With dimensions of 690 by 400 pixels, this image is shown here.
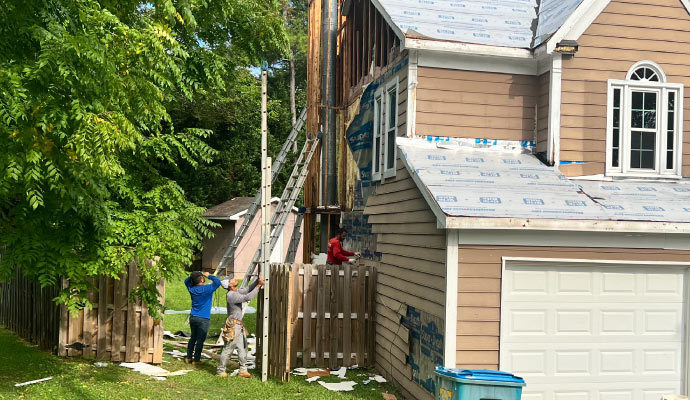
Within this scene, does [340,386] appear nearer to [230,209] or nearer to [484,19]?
[484,19]

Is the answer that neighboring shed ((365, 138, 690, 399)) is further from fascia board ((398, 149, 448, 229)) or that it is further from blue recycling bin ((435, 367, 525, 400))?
blue recycling bin ((435, 367, 525, 400))

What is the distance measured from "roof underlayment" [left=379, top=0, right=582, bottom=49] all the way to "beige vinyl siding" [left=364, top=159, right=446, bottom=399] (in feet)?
8.10

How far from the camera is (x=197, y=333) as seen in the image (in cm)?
1146

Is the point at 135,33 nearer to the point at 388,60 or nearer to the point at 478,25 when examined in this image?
the point at 388,60

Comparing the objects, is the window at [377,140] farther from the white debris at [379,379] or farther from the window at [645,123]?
the window at [645,123]

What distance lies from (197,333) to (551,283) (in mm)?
6414

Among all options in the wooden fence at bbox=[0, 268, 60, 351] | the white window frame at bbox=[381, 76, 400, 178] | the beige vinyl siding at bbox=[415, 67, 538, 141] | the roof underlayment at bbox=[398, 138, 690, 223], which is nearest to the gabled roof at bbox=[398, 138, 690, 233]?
the roof underlayment at bbox=[398, 138, 690, 223]

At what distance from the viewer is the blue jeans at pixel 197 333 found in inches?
446

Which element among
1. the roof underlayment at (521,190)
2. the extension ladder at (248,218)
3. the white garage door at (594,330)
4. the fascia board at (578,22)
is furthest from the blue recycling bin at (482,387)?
the extension ladder at (248,218)

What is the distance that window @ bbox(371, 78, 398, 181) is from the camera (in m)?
11.4

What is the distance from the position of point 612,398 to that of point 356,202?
22.9ft

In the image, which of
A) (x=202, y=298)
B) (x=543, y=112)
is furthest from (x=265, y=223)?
(x=543, y=112)

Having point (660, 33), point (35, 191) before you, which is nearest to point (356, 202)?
point (660, 33)

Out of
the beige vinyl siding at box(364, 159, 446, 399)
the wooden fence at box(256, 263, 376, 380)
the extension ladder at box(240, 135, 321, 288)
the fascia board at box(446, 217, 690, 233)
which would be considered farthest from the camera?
the extension ladder at box(240, 135, 321, 288)
